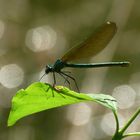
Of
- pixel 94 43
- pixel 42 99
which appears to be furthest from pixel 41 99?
pixel 94 43

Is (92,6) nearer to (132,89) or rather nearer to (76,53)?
(132,89)

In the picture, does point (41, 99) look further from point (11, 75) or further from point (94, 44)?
point (11, 75)

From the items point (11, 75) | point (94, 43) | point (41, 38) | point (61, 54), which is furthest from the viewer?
point (41, 38)

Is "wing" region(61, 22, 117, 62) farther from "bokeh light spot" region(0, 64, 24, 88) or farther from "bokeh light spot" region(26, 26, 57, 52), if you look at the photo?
"bokeh light spot" region(26, 26, 57, 52)

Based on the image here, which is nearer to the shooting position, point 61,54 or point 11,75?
point 11,75

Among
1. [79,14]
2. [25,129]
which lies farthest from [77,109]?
[79,14]

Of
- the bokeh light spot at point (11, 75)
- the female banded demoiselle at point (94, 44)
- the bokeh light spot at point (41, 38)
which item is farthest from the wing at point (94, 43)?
the bokeh light spot at point (41, 38)

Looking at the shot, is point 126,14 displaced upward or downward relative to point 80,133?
upward
